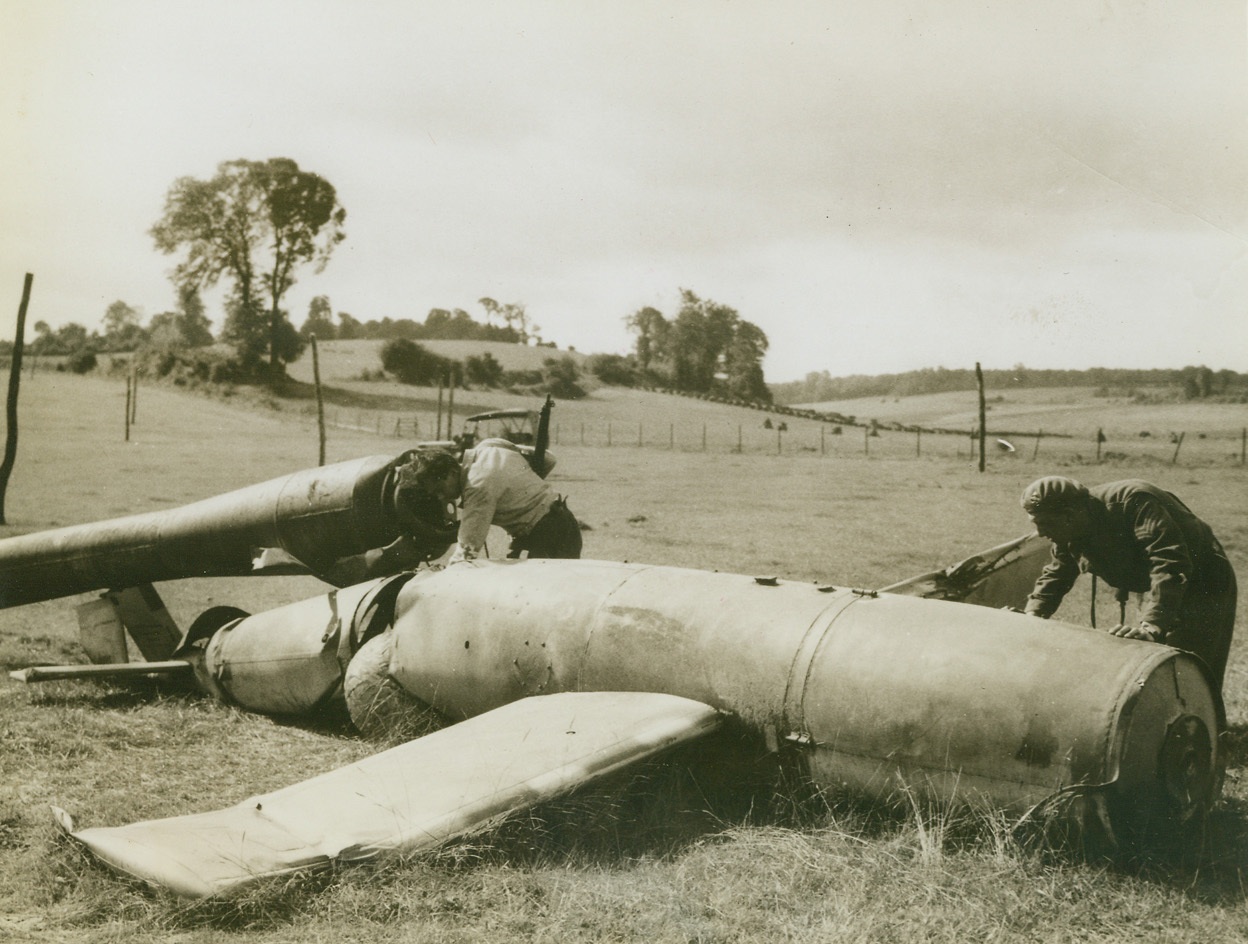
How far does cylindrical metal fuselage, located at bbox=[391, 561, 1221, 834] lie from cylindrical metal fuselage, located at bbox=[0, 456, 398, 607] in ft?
6.75

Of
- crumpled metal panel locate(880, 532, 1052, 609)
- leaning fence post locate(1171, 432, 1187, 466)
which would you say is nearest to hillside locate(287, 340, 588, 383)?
leaning fence post locate(1171, 432, 1187, 466)

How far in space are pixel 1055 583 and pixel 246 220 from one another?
25.0 m

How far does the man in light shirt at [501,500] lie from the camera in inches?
296

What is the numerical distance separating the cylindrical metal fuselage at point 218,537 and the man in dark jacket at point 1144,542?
500 cm

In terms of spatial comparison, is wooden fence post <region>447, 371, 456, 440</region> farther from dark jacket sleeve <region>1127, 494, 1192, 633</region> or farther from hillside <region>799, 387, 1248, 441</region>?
hillside <region>799, 387, 1248, 441</region>

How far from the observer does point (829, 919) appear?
379 cm

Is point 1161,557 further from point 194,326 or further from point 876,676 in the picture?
point 194,326

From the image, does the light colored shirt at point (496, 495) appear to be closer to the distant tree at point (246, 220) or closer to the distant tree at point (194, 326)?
the distant tree at point (246, 220)

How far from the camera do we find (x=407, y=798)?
434 cm

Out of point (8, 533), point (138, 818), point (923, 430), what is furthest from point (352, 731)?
point (923, 430)

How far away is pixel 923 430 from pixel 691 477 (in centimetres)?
956

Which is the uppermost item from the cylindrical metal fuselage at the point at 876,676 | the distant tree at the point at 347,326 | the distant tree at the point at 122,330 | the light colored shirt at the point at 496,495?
the distant tree at the point at 347,326

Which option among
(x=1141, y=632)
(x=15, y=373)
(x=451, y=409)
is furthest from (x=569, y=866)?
(x=451, y=409)

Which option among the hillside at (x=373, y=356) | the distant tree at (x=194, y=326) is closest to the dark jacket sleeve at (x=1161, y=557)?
the hillside at (x=373, y=356)
